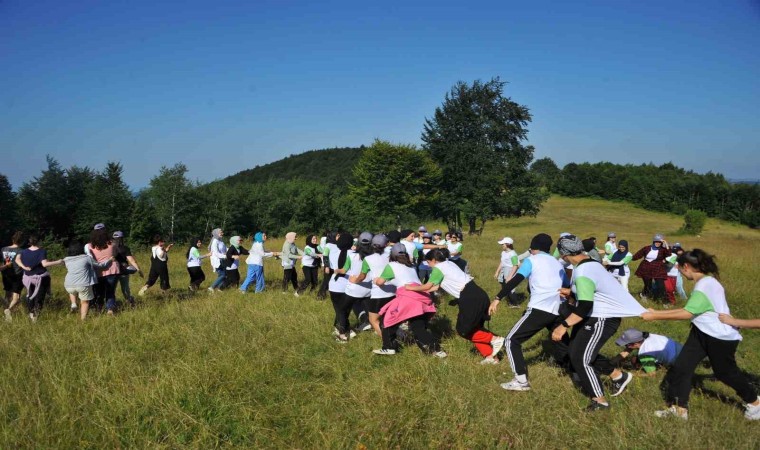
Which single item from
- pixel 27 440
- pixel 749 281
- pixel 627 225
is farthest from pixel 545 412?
pixel 627 225

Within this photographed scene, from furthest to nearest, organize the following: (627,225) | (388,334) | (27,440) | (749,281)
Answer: (627,225)
(749,281)
(388,334)
(27,440)

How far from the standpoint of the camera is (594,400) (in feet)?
16.8

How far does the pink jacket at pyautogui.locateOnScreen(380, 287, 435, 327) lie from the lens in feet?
21.8

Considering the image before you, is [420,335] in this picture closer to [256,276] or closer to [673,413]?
[673,413]

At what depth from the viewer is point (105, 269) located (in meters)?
9.00

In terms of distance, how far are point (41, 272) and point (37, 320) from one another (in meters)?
0.88

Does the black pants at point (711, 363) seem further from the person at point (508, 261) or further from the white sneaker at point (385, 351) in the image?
the person at point (508, 261)

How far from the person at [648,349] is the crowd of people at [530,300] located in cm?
1

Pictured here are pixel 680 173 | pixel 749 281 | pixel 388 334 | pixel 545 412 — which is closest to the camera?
pixel 545 412

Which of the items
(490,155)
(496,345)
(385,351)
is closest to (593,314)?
(496,345)

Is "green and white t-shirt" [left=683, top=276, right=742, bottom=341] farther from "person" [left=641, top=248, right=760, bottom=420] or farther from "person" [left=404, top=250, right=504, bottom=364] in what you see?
"person" [left=404, top=250, right=504, bottom=364]

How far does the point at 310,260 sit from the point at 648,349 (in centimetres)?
776

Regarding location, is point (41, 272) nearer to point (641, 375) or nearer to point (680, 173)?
point (641, 375)

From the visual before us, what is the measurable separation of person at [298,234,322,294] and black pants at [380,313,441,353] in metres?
5.09
